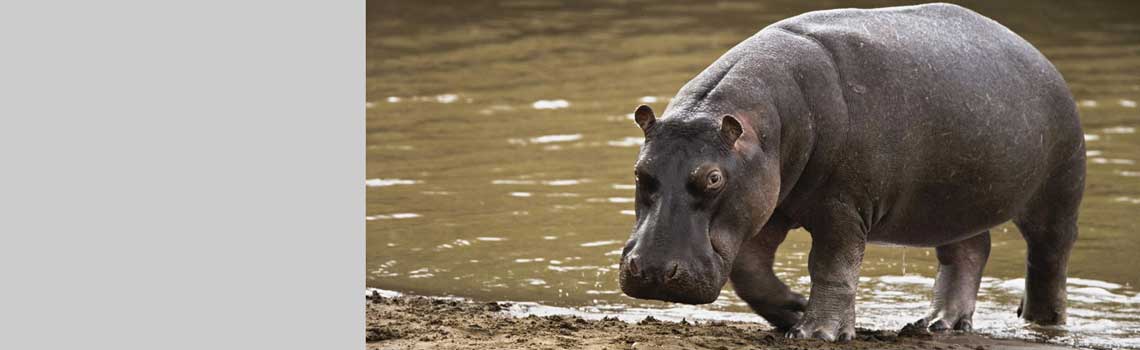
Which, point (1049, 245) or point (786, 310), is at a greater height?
point (1049, 245)

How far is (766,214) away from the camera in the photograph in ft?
19.3

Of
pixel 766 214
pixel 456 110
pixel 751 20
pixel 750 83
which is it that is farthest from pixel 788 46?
pixel 751 20

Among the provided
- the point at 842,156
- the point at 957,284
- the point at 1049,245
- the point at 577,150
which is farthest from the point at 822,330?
the point at 577,150

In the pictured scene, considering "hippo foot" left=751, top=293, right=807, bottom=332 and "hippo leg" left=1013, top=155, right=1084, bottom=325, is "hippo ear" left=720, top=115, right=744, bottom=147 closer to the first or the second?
"hippo foot" left=751, top=293, right=807, bottom=332

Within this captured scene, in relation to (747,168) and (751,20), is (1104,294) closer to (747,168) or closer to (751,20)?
(747,168)

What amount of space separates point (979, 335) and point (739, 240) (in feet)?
5.33

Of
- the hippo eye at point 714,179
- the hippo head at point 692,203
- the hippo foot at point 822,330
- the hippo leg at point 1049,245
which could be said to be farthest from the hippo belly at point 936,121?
the hippo eye at point 714,179

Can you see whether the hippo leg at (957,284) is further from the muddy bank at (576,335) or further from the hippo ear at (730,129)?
the hippo ear at (730,129)

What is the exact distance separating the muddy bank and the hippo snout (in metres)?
0.47

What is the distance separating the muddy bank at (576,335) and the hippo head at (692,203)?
48 centimetres

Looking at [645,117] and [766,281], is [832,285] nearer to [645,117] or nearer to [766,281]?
[766,281]

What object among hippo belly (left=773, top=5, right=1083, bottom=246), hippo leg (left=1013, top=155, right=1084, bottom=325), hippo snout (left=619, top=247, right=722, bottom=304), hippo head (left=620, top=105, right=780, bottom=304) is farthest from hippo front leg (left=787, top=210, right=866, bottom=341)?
hippo leg (left=1013, top=155, right=1084, bottom=325)

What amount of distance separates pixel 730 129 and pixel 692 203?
0.27 metres

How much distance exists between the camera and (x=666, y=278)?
549cm
